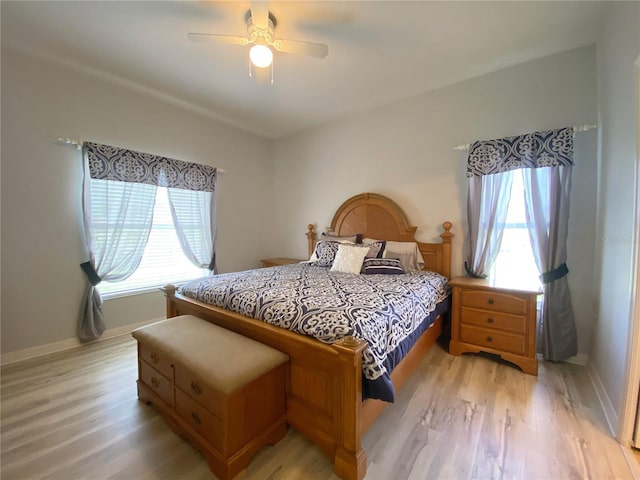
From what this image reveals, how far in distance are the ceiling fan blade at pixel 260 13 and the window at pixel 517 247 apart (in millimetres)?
2512

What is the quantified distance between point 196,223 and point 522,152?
12.6 ft

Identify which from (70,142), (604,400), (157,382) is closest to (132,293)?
(70,142)

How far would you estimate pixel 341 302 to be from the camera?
5.57 feet

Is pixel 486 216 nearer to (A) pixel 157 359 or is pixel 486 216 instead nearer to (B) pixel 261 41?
(B) pixel 261 41

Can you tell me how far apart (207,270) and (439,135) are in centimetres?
353

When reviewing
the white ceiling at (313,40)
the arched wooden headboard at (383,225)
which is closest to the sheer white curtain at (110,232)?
the white ceiling at (313,40)

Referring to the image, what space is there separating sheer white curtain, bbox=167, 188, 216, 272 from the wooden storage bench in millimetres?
1944

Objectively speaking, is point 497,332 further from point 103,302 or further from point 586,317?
point 103,302

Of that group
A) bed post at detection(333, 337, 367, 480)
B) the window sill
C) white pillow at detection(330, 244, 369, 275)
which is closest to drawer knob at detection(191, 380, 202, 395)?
bed post at detection(333, 337, 367, 480)

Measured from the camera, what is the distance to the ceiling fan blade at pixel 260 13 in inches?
63.7

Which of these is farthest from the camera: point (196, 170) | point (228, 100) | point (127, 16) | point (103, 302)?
point (196, 170)

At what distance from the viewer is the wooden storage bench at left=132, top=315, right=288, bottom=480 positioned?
1.28 m

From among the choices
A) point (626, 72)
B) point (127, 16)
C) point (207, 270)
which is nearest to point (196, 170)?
point (207, 270)

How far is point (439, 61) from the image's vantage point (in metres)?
2.52
